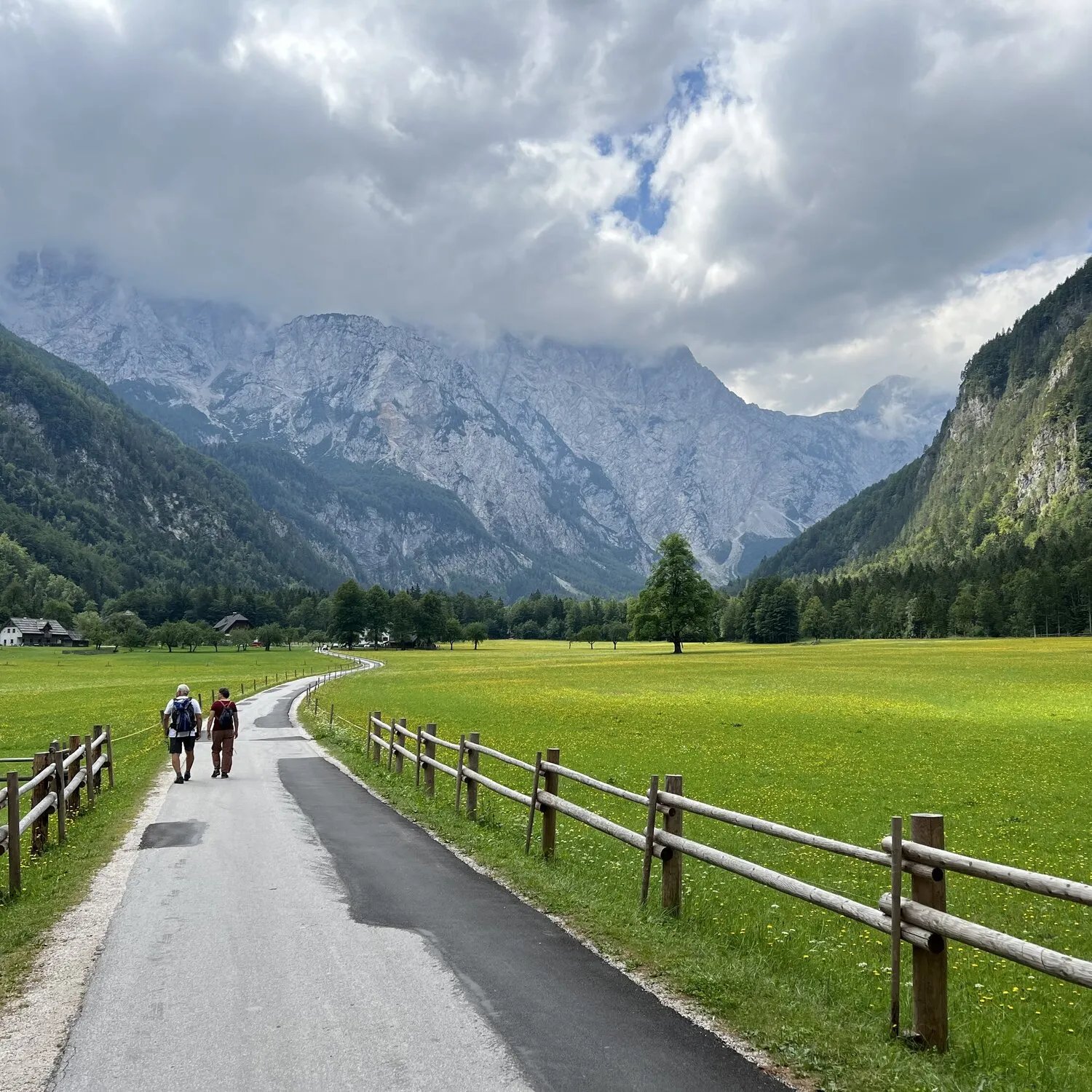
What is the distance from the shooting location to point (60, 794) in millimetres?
18328

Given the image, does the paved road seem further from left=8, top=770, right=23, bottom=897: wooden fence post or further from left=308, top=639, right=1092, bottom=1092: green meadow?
left=8, top=770, right=23, bottom=897: wooden fence post

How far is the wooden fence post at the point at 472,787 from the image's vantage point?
65.0 feet

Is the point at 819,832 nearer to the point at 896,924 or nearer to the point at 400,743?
the point at 896,924

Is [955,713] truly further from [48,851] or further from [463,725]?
[48,851]

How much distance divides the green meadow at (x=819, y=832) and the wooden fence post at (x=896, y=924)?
0.70ft

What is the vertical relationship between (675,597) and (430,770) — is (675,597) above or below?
above

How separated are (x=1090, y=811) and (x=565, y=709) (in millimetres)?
30000

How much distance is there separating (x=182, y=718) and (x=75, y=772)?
500 centimetres

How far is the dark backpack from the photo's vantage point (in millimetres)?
26344

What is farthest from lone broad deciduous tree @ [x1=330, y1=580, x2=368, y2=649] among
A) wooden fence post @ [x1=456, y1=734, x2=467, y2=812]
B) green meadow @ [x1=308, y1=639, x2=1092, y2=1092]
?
wooden fence post @ [x1=456, y1=734, x2=467, y2=812]

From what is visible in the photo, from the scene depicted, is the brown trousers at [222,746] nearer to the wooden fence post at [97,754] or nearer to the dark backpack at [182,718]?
the dark backpack at [182,718]

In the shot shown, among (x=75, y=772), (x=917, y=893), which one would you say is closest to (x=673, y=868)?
(x=917, y=893)

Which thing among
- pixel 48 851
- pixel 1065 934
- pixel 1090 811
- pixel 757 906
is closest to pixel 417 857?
pixel 757 906

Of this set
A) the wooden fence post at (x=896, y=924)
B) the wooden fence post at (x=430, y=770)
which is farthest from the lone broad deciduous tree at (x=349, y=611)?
the wooden fence post at (x=896, y=924)
